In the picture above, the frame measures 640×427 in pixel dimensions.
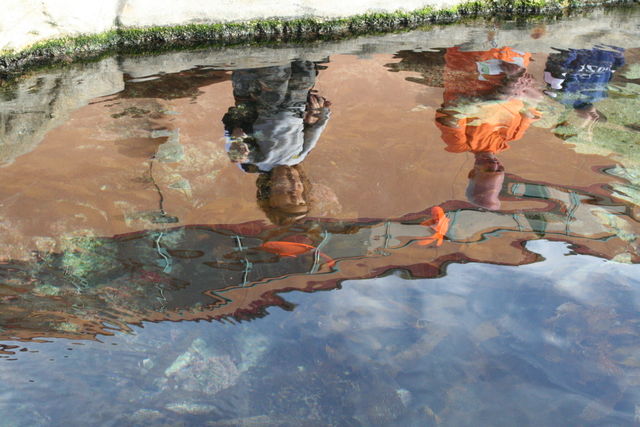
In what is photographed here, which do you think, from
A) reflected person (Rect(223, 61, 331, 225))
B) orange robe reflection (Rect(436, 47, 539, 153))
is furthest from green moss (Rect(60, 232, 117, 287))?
orange robe reflection (Rect(436, 47, 539, 153))

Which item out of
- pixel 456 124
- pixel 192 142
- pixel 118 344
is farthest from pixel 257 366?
pixel 456 124

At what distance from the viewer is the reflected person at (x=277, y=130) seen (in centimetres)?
334

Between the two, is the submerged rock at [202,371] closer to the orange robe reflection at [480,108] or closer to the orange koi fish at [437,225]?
the orange koi fish at [437,225]

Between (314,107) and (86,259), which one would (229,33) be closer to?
(314,107)

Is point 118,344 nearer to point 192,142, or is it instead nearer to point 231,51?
point 192,142

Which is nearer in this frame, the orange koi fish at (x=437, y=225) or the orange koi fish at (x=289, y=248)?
the orange koi fish at (x=289, y=248)

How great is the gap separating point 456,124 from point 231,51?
328 cm

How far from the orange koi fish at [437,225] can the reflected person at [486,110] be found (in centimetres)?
26

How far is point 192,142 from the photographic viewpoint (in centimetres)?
391

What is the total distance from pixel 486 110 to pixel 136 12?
4.41 metres

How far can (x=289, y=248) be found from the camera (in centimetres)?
288

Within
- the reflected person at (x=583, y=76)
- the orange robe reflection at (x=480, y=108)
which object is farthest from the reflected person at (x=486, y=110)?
the reflected person at (x=583, y=76)

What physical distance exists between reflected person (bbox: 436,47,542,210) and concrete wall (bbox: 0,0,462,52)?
1925 millimetres

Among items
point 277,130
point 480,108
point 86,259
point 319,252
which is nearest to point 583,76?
point 480,108
